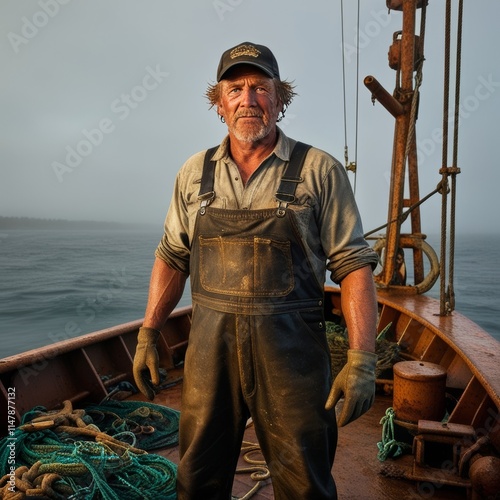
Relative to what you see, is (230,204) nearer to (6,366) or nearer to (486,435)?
(486,435)

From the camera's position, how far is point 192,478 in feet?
6.22

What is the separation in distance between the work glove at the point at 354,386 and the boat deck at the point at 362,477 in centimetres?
135

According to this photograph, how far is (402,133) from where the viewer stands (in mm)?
6609

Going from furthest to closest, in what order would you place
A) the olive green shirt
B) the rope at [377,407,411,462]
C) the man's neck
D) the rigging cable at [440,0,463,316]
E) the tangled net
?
the rigging cable at [440,0,463,316] < the rope at [377,407,411,462] < the tangled net < the man's neck < the olive green shirt

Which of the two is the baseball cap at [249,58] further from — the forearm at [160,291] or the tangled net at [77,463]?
the tangled net at [77,463]

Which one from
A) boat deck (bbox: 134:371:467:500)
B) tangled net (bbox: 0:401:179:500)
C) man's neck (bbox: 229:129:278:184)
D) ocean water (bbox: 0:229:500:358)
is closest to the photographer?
man's neck (bbox: 229:129:278:184)

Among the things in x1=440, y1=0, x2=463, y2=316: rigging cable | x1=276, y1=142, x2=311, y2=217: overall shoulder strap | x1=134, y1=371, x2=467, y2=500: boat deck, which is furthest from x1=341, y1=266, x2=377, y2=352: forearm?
x1=440, y1=0, x2=463, y2=316: rigging cable

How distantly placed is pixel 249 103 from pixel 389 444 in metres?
2.58

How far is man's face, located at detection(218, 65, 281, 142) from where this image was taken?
1.91 meters

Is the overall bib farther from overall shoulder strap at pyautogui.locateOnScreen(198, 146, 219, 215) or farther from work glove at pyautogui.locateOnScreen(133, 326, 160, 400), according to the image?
work glove at pyautogui.locateOnScreen(133, 326, 160, 400)

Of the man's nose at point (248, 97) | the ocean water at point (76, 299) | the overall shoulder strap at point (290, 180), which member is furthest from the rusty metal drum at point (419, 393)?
the ocean water at point (76, 299)

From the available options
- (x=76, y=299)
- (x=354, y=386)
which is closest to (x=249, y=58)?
(x=354, y=386)

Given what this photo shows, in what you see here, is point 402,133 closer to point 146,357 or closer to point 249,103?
point 249,103

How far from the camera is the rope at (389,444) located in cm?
316
